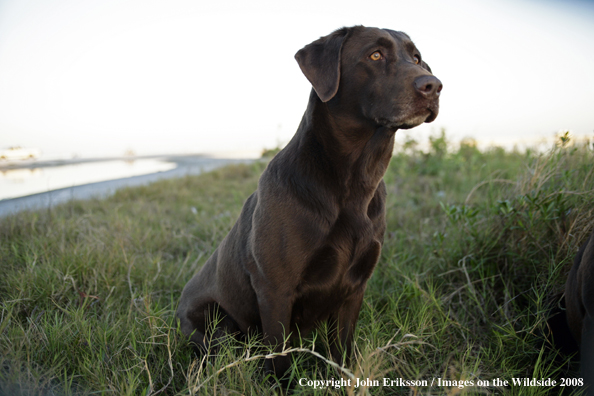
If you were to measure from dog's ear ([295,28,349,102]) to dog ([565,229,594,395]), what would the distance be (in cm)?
127

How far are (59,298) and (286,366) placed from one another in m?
1.61

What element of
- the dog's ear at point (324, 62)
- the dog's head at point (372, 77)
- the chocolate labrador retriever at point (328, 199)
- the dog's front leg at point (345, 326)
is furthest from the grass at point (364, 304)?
the dog's ear at point (324, 62)

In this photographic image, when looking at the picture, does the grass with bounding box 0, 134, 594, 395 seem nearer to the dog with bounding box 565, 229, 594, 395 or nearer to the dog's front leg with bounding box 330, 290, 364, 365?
the dog's front leg with bounding box 330, 290, 364, 365

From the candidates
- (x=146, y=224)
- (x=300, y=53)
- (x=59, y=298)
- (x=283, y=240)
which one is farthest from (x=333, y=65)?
(x=146, y=224)

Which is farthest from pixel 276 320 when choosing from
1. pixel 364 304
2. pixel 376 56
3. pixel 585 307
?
pixel 376 56

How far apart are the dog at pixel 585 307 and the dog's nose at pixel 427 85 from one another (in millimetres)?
892

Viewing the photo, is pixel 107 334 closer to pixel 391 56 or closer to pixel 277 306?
pixel 277 306

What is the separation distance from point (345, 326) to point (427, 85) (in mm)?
1307

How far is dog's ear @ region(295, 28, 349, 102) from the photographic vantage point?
1.79 meters

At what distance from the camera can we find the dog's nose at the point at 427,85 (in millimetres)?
1676

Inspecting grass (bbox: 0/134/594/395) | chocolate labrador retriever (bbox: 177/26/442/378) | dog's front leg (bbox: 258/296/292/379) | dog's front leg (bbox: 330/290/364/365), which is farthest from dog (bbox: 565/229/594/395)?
dog's front leg (bbox: 258/296/292/379)

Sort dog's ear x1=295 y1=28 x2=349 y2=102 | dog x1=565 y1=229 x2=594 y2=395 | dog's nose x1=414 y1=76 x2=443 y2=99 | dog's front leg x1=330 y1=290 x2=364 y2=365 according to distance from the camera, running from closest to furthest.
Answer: dog x1=565 y1=229 x2=594 y2=395
dog's nose x1=414 y1=76 x2=443 y2=99
dog's ear x1=295 y1=28 x2=349 y2=102
dog's front leg x1=330 y1=290 x2=364 y2=365

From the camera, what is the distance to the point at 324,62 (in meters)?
1.88

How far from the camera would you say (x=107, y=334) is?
196 cm
